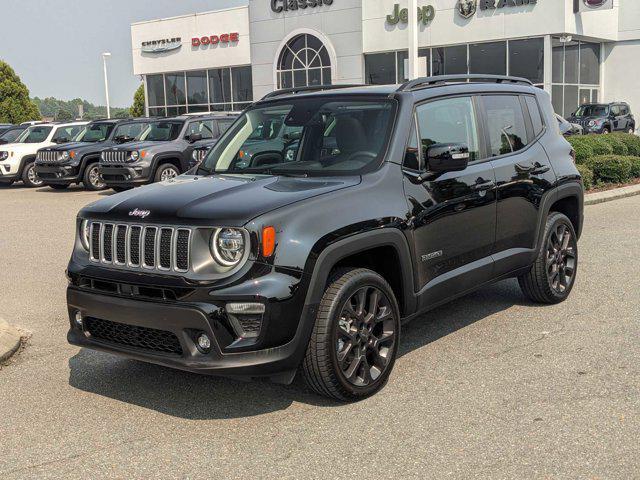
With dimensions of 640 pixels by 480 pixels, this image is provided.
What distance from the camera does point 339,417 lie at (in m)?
4.54

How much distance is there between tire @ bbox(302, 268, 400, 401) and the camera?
14.7 ft

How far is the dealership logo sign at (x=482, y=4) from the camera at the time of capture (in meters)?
31.7

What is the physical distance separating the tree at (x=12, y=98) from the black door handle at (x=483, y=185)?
146 feet

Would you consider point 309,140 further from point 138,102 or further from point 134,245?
point 138,102

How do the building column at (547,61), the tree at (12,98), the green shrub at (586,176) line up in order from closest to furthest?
the green shrub at (586,176), the building column at (547,61), the tree at (12,98)

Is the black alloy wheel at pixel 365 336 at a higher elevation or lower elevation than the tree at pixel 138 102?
lower

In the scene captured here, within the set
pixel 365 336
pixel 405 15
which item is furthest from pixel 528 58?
pixel 365 336

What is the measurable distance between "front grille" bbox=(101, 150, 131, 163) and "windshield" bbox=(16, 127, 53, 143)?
5.45 m

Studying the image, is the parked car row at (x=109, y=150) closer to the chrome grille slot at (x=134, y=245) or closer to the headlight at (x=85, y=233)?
the headlight at (x=85, y=233)

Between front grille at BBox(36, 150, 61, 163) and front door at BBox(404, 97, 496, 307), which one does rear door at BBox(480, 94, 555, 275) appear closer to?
front door at BBox(404, 97, 496, 307)

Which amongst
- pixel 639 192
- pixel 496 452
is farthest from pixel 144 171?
pixel 496 452

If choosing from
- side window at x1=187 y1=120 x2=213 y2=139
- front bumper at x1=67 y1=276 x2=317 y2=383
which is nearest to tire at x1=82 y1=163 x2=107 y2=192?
side window at x1=187 y1=120 x2=213 y2=139

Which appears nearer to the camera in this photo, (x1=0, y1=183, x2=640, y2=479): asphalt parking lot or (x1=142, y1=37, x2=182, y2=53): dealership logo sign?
(x1=0, y1=183, x2=640, y2=479): asphalt parking lot

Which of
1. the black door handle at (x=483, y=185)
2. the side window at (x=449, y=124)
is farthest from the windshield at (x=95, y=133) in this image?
the black door handle at (x=483, y=185)
